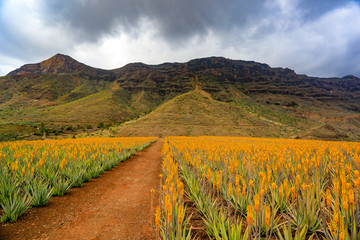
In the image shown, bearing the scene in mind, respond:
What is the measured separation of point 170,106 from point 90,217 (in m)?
61.5

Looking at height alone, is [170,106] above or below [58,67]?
below

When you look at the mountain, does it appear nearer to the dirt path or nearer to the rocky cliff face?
the rocky cliff face

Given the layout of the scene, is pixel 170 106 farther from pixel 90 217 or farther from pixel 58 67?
pixel 58 67

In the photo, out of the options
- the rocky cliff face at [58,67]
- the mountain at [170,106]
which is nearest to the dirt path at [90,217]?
the mountain at [170,106]

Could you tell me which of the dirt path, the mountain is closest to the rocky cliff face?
the mountain

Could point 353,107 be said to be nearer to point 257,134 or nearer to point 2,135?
point 257,134

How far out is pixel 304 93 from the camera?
112m

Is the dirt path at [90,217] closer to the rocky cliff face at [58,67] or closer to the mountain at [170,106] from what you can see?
the mountain at [170,106]

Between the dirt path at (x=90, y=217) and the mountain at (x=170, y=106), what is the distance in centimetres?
3873

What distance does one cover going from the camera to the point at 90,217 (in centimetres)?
328

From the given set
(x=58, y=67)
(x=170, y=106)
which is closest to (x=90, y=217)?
(x=170, y=106)

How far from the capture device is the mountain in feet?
154

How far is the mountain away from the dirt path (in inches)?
1525

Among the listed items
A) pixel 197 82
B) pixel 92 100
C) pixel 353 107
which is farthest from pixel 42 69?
pixel 353 107
